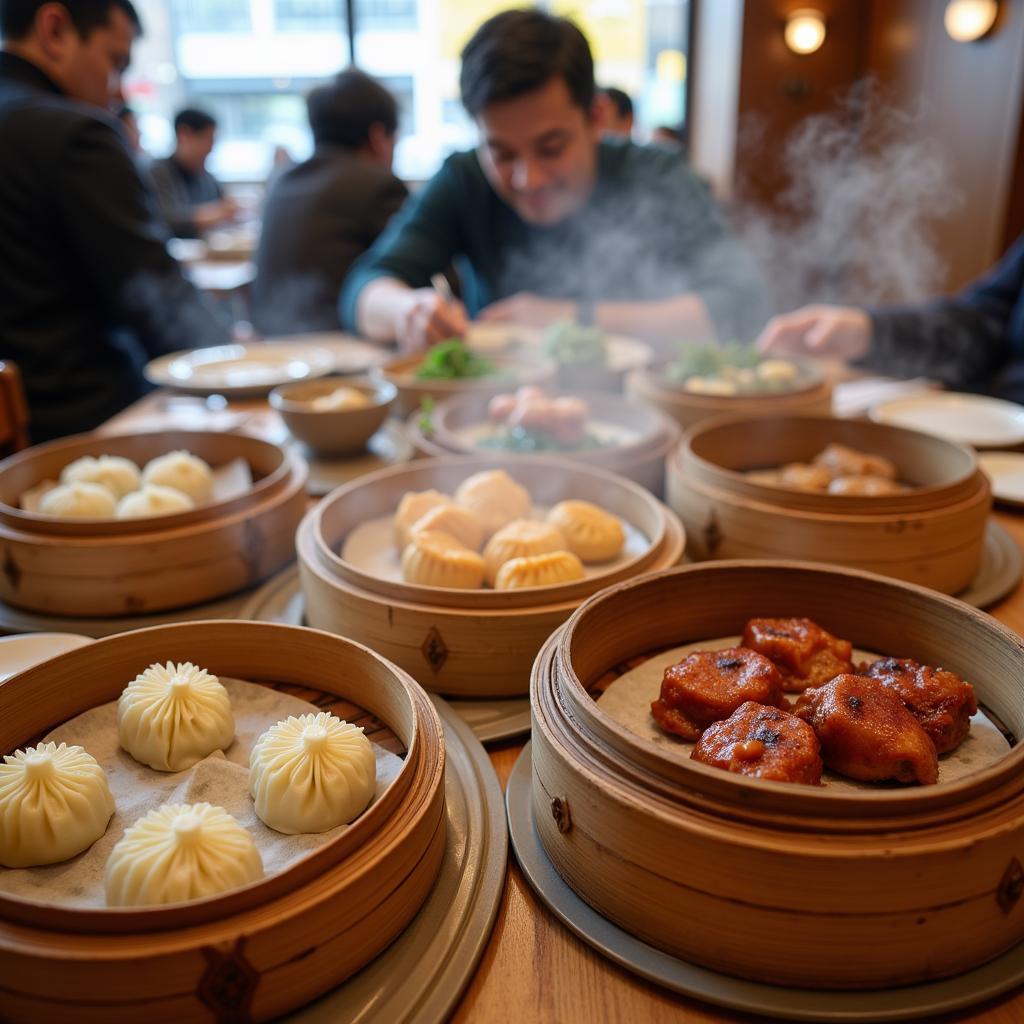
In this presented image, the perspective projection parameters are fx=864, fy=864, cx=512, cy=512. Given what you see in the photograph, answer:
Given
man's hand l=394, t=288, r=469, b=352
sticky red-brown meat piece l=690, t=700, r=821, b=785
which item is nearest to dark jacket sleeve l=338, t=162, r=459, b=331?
man's hand l=394, t=288, r=469, b=352

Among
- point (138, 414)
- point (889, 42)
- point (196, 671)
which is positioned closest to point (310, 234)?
point (138, 414)

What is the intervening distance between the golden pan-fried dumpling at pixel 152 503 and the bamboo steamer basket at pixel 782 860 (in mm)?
1143

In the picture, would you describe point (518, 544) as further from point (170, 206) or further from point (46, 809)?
point (170, 206)

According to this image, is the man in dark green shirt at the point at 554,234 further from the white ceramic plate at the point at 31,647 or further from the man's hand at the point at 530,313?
the white ceramic plate at the point at 31,647

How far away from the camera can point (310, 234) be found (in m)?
4.59

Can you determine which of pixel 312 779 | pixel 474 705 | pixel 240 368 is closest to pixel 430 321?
pixel 240 368

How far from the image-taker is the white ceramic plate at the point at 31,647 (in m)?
1.47

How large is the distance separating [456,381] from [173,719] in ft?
5.92

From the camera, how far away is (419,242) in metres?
4.20

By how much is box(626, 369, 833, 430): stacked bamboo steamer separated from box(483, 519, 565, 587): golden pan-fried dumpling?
37.1 inches

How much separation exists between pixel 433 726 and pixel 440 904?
0.22 metres

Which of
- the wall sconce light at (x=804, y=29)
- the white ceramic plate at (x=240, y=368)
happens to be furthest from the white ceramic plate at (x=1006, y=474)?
the wall sconce light at (x=804, y=29)

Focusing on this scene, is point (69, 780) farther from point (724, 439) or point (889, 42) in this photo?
point (889, 42)

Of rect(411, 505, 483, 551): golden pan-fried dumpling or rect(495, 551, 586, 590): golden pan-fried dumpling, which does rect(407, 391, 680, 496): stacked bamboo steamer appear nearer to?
rect(411, 505, 483, 551): golden pan-fried dumpling
